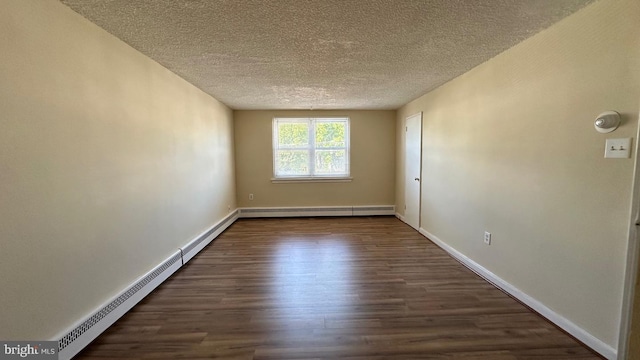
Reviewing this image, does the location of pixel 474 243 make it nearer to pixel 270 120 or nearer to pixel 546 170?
pixel 546 170

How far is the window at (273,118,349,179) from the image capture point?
5.02 meters

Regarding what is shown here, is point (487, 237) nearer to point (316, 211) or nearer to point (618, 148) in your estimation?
point (618, 148)

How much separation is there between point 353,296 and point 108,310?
6.04 feet

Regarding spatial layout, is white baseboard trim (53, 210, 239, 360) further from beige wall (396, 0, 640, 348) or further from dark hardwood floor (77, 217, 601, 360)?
beige wall (396, 0, 640, 348)

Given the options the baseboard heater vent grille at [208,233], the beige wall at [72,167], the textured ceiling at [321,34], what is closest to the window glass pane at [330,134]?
the textured ceiling at [321,34]

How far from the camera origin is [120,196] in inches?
75.8

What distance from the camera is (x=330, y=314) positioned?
192 centimetres

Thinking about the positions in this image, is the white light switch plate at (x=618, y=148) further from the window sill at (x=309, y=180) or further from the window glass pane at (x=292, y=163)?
the window glass pane at (x=292, y=163)

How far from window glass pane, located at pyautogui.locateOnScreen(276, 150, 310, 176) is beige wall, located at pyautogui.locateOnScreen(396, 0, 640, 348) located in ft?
9.81

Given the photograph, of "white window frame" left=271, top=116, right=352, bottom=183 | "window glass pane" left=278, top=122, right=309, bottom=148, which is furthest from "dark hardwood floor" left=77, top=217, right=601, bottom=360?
"window glass pane" left=278, top=122, right=309, bottom=148

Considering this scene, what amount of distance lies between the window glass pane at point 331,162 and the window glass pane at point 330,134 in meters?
0.14

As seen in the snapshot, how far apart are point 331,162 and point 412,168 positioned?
5.26ft

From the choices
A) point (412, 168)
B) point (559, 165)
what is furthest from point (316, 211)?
point (559, 165)

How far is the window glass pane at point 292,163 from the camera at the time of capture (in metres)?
5.06
